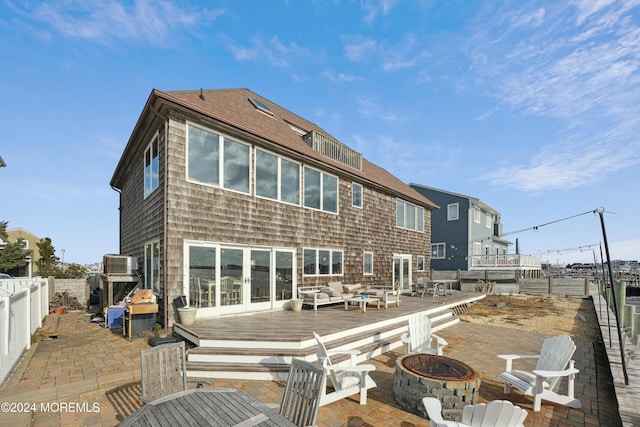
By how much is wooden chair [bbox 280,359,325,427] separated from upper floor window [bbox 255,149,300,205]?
6.62 metres

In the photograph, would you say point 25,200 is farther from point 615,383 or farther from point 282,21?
point 615,383

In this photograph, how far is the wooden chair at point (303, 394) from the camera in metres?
2.71

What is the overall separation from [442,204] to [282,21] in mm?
19581

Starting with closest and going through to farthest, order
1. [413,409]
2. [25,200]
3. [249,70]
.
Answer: [413,409], [25,200], [249,70]

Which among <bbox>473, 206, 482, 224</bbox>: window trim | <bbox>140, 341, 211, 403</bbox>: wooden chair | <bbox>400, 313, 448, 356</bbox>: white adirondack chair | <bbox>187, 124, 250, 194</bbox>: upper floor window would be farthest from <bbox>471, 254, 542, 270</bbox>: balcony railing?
<bbox>140, 341, 211, 403</bbox>: wooden chair

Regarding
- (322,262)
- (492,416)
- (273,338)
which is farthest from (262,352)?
(322,262)

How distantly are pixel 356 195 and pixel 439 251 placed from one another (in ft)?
53.0

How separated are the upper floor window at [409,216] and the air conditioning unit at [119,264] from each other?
12.0 meters

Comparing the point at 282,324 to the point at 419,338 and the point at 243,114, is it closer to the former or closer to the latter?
the point at 419,338

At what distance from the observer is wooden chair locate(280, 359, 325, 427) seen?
271 cm

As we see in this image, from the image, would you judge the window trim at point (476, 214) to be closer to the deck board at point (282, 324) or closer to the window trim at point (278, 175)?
the deck board at point (282, 324)

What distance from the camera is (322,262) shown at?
11.1 meters

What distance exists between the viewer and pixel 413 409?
4.07 m

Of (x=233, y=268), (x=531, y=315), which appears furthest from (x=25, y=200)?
(x=531, y=315)
